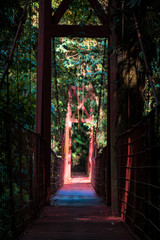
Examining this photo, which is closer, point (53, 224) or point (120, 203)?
point (53, 224)

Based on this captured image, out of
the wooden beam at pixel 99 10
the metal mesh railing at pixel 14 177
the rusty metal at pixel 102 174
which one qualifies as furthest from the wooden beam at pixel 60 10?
the metal mesh railing at pixel 14 177

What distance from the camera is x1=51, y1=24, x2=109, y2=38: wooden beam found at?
4.70 meters

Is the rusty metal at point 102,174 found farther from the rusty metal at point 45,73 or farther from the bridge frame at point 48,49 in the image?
the rusty metal at point 45,73

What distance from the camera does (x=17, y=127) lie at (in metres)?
2.44

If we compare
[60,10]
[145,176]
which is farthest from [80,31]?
[145,176]

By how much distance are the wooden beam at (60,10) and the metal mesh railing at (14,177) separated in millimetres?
2097

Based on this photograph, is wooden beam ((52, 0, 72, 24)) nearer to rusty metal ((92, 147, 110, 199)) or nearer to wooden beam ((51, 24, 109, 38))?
wooden beam ((51, 24, 109, 38))

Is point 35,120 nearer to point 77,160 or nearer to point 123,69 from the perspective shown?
point 123,69

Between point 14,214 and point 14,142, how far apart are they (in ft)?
1.44

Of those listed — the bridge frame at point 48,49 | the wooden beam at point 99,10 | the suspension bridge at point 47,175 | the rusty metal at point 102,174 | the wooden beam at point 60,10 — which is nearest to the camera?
the suspension bridge at point 47,175

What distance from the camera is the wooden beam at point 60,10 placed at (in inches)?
184

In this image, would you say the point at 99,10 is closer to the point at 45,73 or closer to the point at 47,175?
the point at 45,73

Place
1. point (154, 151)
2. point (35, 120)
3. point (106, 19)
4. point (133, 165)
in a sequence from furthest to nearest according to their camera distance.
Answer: point (106, 19), point (35, 120), point (133, 165), point (154, 151)

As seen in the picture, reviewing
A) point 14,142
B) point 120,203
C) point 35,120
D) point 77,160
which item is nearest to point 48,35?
point 35,120
